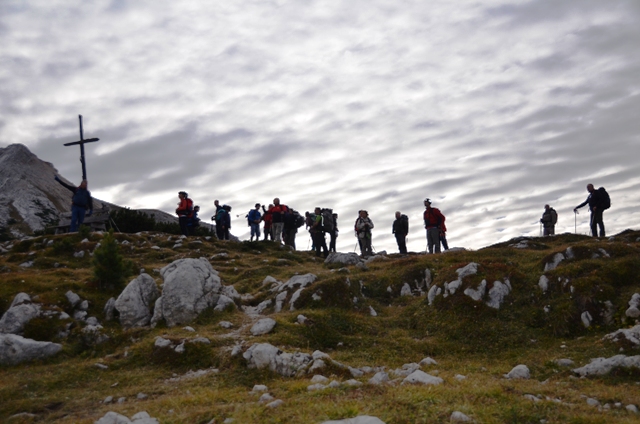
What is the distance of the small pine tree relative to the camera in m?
19.0

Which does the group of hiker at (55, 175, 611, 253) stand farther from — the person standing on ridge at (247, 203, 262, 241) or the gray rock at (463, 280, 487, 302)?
the gray rock at (463, 280, 487, 302)

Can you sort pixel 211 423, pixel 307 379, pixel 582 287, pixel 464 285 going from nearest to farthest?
1. pixel 211 423
2. pixel 307 379
3. pixel 582 287
4. pixel 464 285

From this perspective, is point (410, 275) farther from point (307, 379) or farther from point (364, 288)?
point (307, 379)

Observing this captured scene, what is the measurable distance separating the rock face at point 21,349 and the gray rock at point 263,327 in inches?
221

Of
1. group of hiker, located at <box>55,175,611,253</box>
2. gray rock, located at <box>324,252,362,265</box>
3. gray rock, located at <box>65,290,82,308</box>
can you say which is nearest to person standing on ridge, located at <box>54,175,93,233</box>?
group of hiker, located at <box>55,175,611,253</box>

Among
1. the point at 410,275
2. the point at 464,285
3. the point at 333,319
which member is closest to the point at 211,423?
the point at 333,319

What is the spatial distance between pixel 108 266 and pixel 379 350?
11.3 meters

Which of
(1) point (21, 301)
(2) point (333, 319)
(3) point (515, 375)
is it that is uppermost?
(1) point (21, 301)

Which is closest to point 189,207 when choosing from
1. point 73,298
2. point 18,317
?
point 73,298

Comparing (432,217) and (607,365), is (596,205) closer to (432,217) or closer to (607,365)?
(432,217)

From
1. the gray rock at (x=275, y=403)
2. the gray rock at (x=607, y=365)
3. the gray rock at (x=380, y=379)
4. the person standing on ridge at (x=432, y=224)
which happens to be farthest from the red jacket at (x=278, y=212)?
the gray rock at (x=275, y=403)

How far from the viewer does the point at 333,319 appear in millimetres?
15898

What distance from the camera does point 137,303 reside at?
17.2 meters

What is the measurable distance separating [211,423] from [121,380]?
192 inches
